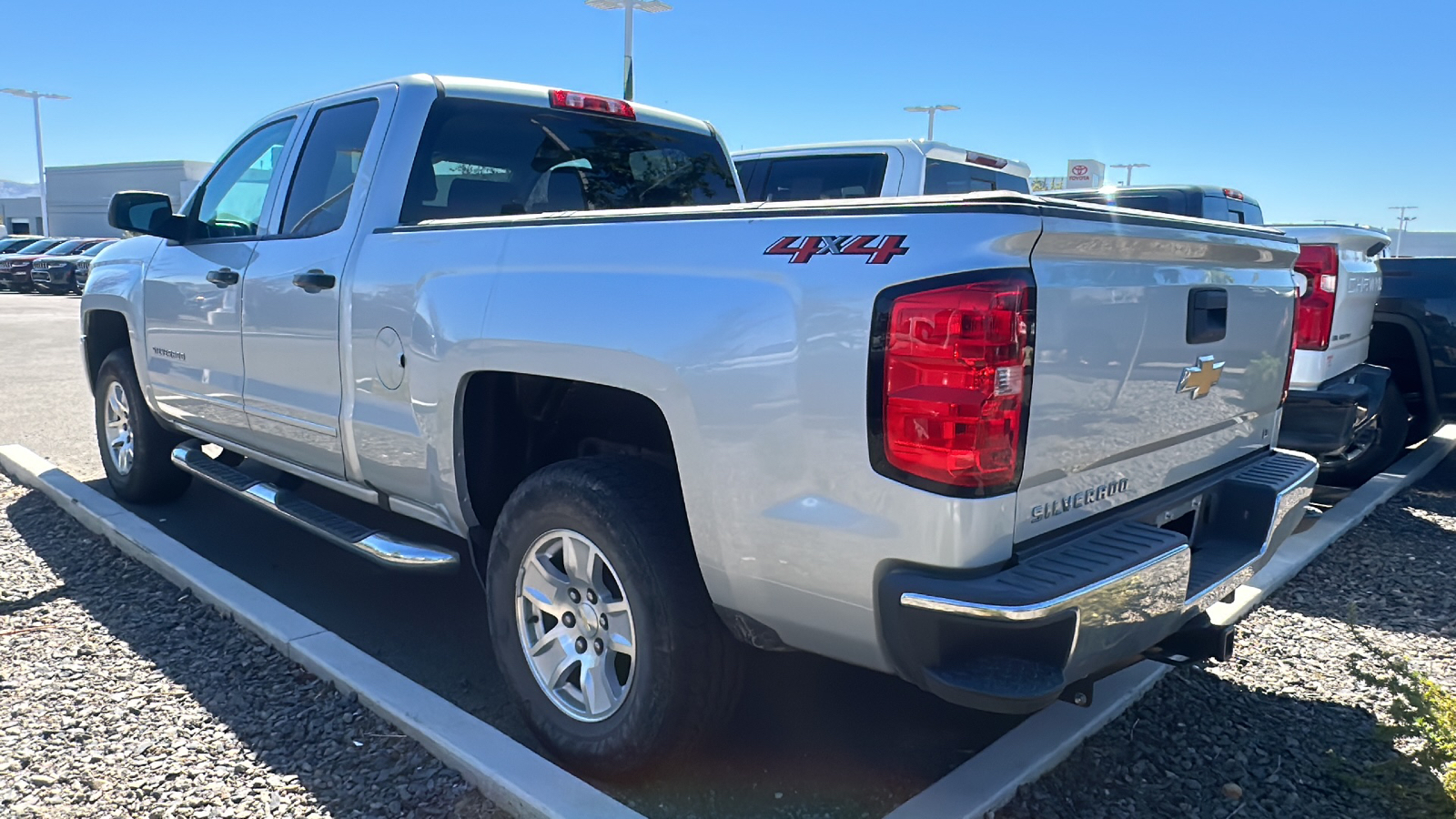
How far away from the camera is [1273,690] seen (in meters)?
3.43

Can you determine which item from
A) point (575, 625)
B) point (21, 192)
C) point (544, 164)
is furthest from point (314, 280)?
point (21, 192)

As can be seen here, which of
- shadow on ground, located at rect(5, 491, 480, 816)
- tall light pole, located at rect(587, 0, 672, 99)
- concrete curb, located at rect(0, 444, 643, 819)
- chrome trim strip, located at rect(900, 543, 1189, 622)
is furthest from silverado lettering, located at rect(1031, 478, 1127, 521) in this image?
tall light pole, located at rect(587, 0, 672, 99)

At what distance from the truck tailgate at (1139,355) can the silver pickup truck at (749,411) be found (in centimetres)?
1

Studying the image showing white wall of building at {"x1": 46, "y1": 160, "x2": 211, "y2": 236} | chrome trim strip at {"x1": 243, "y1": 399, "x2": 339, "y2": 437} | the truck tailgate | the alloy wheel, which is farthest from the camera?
white wall of building at {"x1": 46, "y1": 160, "x2": 211, "y2": 236}

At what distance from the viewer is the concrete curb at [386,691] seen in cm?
257

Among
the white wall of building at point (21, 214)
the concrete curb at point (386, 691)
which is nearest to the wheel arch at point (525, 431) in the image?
the concrete curb at point (386, 691)

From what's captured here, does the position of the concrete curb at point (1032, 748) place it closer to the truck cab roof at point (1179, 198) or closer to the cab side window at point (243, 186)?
the cab side window at point (243, 186)

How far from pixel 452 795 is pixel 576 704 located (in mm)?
406

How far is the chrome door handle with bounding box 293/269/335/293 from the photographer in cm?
354

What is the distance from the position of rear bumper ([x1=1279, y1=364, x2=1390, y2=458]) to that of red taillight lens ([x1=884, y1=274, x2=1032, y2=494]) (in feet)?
10.8

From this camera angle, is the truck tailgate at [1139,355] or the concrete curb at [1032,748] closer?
the truck tailgate at [1139,355]

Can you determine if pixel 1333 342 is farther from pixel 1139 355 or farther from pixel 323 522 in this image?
pixel 323 522

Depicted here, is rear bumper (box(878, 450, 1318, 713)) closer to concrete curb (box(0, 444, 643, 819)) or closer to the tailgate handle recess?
the tailgate handle recess

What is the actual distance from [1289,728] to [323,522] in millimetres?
3320
